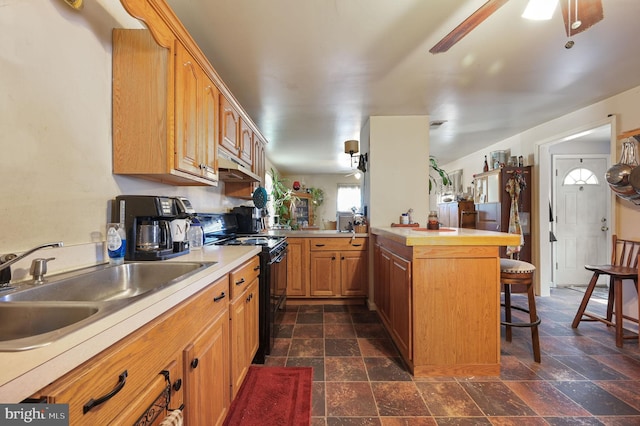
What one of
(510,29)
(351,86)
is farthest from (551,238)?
(351,86)

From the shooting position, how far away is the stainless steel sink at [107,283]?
34.9 inches

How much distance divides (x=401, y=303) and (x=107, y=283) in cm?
180

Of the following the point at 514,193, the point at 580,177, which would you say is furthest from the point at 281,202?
the point at 580,177

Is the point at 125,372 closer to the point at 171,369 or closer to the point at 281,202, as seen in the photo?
the point at 171,369

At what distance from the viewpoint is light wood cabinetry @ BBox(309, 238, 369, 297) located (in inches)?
130

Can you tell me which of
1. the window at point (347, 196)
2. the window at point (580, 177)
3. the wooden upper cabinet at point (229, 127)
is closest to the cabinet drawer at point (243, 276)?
the wooden upper cabinet at point (229, 127)

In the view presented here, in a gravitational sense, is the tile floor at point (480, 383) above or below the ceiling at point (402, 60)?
below

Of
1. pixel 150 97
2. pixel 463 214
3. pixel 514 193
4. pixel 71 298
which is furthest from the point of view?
pixel 463 214

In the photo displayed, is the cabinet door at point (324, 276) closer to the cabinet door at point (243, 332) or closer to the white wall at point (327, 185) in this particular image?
the cabinet door at point (243, 332)

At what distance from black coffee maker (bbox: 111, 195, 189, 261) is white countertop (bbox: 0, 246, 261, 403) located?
2.11 ft

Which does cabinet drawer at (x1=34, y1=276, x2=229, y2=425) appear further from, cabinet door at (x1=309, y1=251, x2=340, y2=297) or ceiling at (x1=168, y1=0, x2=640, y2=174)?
cabinet door at (x1=309, y1=251, x2=340, y2=297)

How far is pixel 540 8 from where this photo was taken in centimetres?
125

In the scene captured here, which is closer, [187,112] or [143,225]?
[143,225]

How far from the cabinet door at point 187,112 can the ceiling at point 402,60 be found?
36 centimetres
